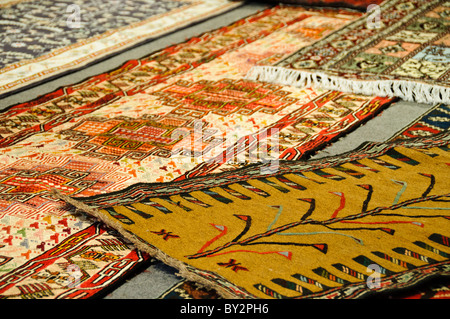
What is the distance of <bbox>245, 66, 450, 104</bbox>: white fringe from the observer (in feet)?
9.95

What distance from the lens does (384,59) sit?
3490 millimetres

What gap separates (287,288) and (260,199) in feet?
1.70

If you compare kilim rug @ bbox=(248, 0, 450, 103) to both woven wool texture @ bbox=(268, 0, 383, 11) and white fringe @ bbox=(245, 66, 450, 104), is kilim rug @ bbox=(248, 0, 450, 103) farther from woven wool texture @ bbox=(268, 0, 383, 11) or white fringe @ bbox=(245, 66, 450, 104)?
woven wool texture @ bbox=(268, 0, 383, 11)

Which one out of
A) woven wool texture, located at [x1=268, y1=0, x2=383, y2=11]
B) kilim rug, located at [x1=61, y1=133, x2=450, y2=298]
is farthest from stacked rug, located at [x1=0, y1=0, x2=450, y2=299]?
woven wool texture, located at [x1=268, y1=0, x2=383, y2=11]

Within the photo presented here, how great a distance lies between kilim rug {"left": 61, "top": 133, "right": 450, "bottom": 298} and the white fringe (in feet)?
2.38

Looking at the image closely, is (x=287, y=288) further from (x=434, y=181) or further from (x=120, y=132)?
(x=120, y=132)

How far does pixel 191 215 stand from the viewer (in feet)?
6.44

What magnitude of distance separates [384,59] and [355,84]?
0.42 metres

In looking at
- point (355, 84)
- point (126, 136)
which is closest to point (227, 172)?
point (126, 136)

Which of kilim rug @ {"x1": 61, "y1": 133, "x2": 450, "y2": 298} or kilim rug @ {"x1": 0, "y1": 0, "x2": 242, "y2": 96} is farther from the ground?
kilim rug @ {"x1": 0, "y1": 0, "x2": 242, "y2": 96}

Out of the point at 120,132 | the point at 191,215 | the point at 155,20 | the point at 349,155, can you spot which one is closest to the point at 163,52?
the point at 155,20

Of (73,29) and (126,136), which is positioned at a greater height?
(73,29)

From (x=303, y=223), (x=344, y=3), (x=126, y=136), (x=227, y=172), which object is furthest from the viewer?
(x=344, y=3)

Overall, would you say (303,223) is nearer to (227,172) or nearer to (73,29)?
(227,172)
